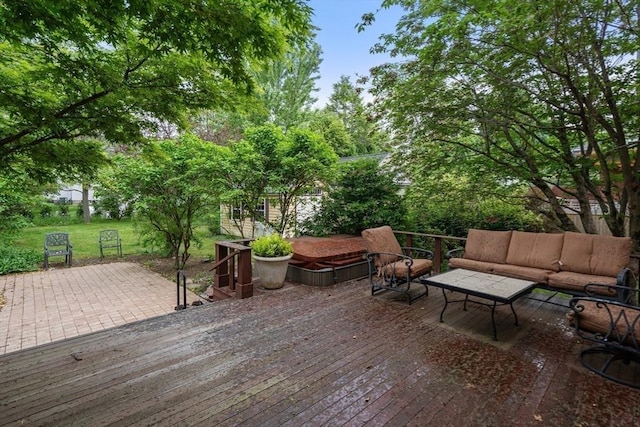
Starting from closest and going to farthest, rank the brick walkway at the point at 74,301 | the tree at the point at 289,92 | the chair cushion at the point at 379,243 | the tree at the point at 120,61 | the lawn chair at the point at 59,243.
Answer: the tree at the point at 120,61 < the chair cushion at the point at 379,243 < the brick walkway at the point at 74,301 < the lawn chair at the point at 59,243 < the tree at the point at 289,92

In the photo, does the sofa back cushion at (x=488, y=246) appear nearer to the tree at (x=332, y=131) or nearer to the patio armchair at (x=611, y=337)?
the patio armchair at (x=611, y=337)

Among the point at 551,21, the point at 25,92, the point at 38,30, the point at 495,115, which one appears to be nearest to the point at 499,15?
the point at 551,21

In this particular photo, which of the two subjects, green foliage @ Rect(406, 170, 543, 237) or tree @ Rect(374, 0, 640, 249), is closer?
tree @ Rect(374, 0, 640, 249)

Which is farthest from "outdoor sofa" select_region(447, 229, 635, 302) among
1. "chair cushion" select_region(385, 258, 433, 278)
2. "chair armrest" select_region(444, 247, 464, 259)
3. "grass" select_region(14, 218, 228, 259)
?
"grass" select_region(14, 218, 228, 259)

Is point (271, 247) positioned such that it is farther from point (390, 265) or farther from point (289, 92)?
point (289, 92)

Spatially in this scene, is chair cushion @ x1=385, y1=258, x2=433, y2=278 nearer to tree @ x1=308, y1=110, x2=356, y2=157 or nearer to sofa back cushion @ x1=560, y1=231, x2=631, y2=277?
sofa back cushion @ x1=560, y1=231, x2=631, y2=277

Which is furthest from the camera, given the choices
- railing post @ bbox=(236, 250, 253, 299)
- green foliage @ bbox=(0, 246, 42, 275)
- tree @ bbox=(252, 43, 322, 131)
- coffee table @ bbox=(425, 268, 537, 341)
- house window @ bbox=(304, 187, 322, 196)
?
tree @ bbox=(252, 43, 322, 131)

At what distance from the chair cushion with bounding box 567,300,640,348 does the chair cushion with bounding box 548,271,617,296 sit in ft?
2.75

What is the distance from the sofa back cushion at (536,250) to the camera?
4.20m

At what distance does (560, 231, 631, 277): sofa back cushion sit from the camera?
12.2 feet

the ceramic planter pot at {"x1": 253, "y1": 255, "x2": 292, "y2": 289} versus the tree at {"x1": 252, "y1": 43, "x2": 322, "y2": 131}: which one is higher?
the tree at {"x1": 252, "y1": 43, "x2": 322, "y2": 131}

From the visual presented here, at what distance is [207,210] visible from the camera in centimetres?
870

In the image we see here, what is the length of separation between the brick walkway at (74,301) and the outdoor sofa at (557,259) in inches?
213

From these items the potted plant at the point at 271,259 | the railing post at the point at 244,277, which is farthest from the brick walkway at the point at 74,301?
the potted plant at the point at 271,259
